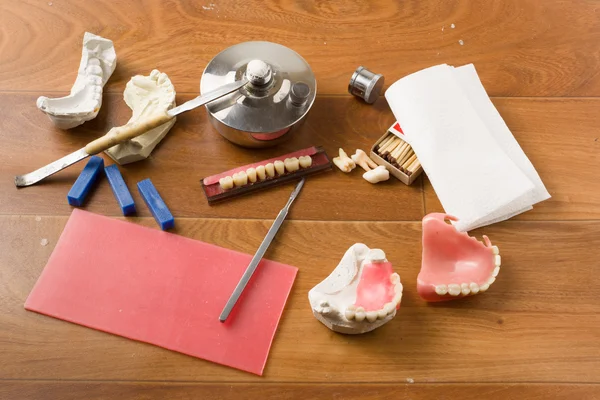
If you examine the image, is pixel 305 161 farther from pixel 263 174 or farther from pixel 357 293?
pixel 357 293

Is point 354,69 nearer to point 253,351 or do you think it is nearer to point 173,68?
point 173,68

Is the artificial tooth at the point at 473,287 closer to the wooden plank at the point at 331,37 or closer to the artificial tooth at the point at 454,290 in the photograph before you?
the artificial tooth at the point at 454,290

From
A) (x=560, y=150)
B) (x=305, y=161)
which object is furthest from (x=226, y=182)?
(x=560, y=150)

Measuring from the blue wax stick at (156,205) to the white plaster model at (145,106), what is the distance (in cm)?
6

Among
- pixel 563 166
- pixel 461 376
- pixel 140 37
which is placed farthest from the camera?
pixel 140 37

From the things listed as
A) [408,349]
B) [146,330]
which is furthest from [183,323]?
[408,349]

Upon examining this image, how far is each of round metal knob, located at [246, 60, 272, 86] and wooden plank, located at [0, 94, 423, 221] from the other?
127 millimetres

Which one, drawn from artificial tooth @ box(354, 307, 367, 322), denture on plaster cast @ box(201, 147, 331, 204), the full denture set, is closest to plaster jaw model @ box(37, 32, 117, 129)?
the full denture set

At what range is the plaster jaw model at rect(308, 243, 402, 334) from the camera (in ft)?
2.75

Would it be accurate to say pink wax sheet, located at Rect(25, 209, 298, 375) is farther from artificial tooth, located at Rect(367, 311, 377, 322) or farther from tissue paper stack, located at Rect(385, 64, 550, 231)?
tissue paper stack, located at Rect(385, 64, 550, 231)

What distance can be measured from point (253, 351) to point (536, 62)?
0.80m

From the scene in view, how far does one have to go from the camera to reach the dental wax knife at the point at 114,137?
966 millimetres

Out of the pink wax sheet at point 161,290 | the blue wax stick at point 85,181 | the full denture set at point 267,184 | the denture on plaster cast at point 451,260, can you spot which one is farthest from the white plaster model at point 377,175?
the blue wax stick at point 85,181

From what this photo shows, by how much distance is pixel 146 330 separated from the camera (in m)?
0.87
